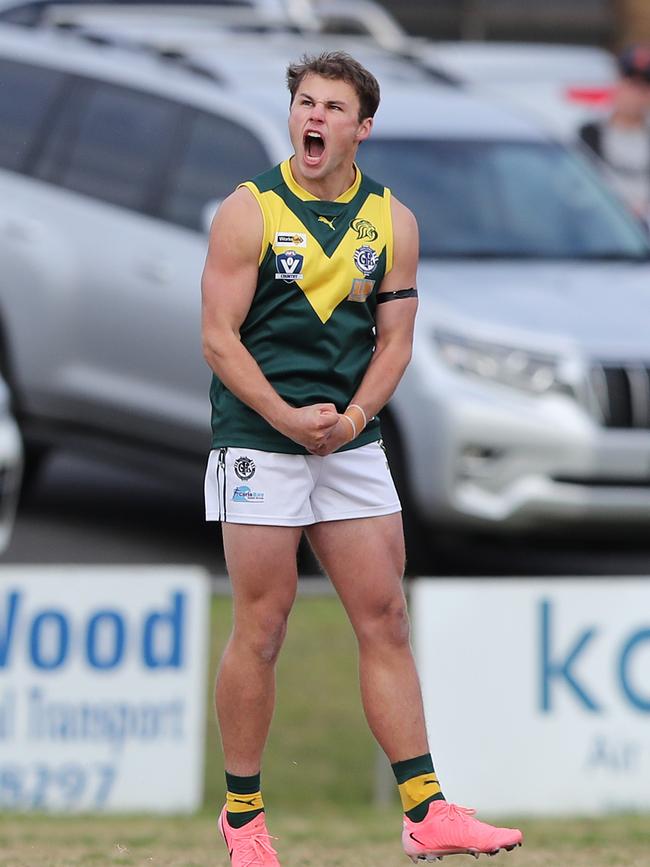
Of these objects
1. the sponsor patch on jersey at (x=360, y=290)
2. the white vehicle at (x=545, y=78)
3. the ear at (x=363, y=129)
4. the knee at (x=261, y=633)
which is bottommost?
the knee at (x=261, y=633)

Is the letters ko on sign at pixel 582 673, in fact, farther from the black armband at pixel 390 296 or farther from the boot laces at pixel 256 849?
the black armband at pixel 390 296

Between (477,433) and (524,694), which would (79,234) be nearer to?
(477,433)

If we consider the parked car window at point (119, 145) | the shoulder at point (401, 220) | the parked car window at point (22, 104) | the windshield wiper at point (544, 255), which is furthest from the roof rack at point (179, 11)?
the shoulder at point (401, 220)

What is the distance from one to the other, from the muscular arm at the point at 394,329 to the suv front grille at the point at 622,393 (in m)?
4.44

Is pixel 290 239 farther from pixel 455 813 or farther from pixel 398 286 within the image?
pixel 455 813

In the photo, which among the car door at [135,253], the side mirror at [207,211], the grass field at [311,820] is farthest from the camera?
the car door at [135,253]

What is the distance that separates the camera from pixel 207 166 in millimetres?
9820

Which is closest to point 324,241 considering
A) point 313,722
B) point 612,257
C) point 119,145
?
point 313,722

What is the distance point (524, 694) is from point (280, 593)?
3836 mm

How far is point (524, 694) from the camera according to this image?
840 centimetres

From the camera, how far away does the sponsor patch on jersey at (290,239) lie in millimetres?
4551

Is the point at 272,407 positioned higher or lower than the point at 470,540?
lower

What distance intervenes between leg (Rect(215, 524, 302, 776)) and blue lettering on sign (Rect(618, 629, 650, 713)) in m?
3.79

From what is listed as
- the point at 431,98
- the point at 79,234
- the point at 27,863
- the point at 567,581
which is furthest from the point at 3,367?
the point at 27,863
